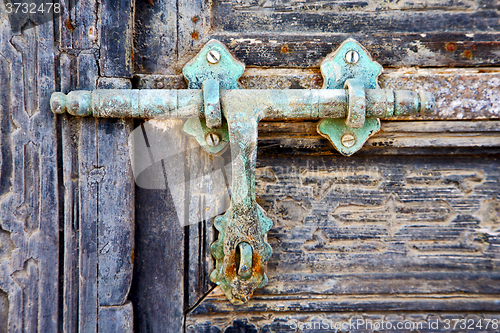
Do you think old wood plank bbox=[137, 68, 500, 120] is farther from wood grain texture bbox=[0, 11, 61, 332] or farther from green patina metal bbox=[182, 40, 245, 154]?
wood grain texture bbox=[0, 11, 61, 332]

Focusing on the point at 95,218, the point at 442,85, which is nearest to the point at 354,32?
the point at 442,85

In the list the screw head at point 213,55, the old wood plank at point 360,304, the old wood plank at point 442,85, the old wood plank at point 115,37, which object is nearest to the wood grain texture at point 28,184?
the old wood plank at point 115,37

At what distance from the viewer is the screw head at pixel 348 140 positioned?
26.8 inches

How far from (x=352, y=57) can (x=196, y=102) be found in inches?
13.5

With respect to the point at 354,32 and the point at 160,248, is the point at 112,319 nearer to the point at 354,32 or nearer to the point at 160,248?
the point at 160,248

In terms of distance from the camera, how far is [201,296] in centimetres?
73

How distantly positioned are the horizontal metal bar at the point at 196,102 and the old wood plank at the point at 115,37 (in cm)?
7

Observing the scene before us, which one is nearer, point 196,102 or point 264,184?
point 196,102

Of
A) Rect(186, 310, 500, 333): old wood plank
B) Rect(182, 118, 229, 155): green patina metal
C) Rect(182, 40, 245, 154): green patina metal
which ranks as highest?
Rect(182, 40, 245, 154): green patina metal

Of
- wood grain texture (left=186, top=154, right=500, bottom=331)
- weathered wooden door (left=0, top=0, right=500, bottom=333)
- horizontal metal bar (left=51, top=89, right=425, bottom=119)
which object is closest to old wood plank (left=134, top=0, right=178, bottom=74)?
weathered wooden door (left=0, top=0, right=500, bottom=333)

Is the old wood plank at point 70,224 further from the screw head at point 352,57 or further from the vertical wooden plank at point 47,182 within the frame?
the screw head at point 352,57

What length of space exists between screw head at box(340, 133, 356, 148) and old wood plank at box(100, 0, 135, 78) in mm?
476

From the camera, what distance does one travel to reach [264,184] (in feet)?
2.43

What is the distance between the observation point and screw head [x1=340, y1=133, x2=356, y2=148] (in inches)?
26.8
